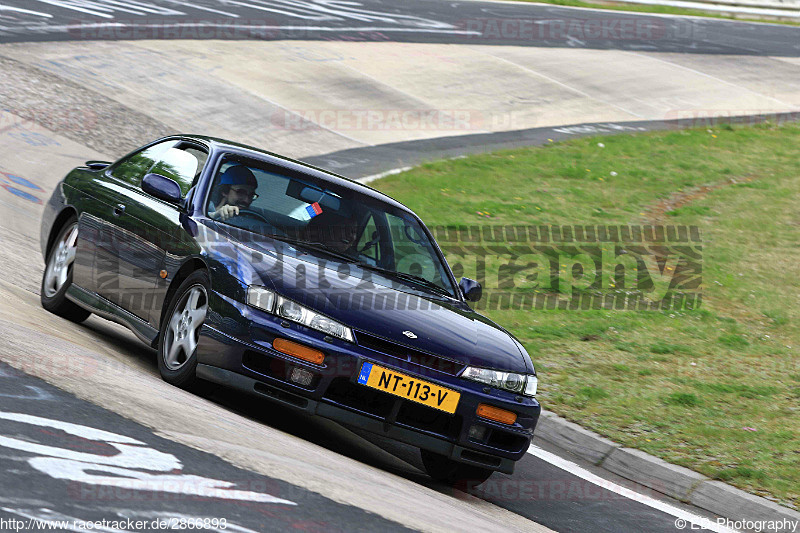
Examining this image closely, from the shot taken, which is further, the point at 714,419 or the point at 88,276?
the point at 714,419

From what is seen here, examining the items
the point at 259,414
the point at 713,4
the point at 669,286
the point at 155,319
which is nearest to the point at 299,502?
the point at 259,414

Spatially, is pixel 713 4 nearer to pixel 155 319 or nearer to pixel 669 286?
pixel 669 286

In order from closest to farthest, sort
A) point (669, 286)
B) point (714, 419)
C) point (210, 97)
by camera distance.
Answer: point (714, 419)
point (669, 286)
point (210, 97)

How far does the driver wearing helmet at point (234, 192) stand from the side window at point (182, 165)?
30 cm

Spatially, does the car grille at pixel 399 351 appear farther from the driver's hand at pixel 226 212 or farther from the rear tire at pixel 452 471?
the driver's hand at pixel 226 212

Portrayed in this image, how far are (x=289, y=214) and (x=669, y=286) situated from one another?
6402 millimetres

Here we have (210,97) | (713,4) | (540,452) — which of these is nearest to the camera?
(540,452)

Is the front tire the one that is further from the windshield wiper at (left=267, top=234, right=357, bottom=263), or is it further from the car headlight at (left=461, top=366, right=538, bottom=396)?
the car headlight at (left=461, top=366, right=538, bottom=396)

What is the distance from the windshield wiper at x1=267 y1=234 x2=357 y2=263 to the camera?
6660mm

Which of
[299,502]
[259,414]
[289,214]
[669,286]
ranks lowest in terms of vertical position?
[669,286]

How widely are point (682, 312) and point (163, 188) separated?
20.3ft

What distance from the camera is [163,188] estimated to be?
692 centimetres

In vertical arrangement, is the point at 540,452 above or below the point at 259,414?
below

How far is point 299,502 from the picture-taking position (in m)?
4.55
